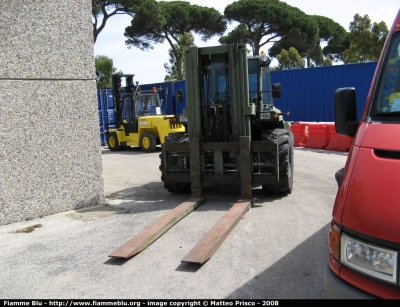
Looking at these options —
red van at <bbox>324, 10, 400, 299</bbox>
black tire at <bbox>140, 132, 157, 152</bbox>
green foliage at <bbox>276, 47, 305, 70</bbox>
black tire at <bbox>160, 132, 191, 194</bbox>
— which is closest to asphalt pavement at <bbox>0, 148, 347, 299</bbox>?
black tire at <bbox>160, 132, 191, 194</bbox>

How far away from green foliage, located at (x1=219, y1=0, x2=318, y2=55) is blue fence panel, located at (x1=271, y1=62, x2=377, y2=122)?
53.8ft

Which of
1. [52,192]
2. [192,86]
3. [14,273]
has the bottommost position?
[14,273]

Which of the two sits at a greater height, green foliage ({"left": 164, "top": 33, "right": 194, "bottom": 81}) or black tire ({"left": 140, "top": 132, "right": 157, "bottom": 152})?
green foliage ({"left": 164, "top": 33, "right": 194, "bottom": 81})

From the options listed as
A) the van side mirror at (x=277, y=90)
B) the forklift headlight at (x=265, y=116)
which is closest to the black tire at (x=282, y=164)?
the forklift headlight at (x=265, y=116)

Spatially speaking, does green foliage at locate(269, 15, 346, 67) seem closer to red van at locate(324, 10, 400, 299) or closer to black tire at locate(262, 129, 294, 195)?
black tire at locate(262, 129, 294, 195)

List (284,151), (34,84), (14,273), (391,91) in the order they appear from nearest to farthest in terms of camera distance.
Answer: (391,91)
(14,273)
(34,84)
(284,151)

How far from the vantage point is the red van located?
7.63ft

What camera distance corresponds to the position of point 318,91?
674 inches

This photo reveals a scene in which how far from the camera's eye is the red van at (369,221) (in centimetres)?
233

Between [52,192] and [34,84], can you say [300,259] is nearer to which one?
[52,192]

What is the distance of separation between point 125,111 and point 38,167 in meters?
10.8

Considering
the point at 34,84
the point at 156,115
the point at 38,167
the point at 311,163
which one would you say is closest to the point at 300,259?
the point at 38,167

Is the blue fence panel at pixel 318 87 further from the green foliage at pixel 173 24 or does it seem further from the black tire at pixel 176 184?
the green foliage at pixel 173 24

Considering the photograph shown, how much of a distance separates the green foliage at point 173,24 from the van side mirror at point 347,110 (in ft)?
88.9
